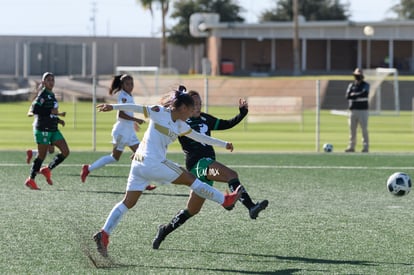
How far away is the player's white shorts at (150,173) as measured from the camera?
909 centimetres

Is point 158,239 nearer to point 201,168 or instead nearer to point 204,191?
point 204,191

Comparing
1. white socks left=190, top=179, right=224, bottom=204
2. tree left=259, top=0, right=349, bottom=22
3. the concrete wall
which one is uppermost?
tree left=259, top=0, right=349, bottom=22

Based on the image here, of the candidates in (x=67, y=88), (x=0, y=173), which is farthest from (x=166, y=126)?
(x=67, y=88)

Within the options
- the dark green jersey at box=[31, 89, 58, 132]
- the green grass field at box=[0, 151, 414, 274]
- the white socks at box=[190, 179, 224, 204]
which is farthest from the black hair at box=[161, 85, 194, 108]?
the dark green jersey at box=[31, 89, 58, 132]

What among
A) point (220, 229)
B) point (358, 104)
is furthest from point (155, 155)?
point (358, 104)

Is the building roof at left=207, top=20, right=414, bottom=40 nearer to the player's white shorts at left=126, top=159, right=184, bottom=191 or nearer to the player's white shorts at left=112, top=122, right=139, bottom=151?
the player's white shorts at left=112, top=122, right=139, bottom=151

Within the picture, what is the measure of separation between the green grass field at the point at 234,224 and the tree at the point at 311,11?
70.1 meters

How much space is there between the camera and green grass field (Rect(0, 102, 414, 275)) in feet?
29.6

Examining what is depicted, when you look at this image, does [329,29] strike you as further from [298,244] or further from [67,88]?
[298,244]

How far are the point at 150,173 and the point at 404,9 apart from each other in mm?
100857

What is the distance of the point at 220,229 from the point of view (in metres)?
11.1

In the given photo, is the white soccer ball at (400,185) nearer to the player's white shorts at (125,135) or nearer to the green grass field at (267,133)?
the player's white shorts at (125,135)

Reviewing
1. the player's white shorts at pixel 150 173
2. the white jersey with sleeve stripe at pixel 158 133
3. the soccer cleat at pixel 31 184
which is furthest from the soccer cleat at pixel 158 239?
the soccer cleat at pixel 31 184

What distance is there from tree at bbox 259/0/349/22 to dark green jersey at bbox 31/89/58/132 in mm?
74795
